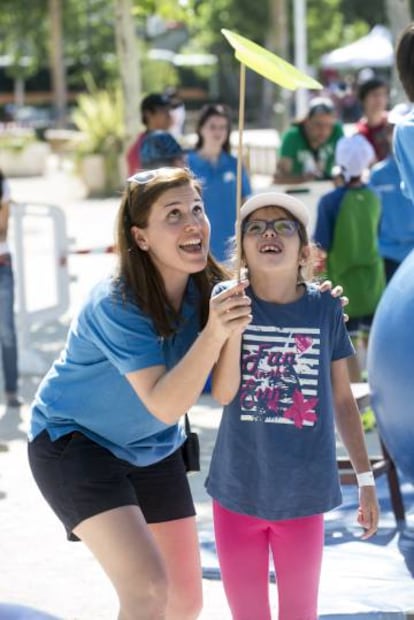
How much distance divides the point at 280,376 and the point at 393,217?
167 inches

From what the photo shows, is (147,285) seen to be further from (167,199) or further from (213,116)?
(213,116)

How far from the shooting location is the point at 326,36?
1903 inches

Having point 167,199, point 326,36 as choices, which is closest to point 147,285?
point 167,199

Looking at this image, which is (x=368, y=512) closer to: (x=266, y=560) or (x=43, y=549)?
(x=266, y=560)

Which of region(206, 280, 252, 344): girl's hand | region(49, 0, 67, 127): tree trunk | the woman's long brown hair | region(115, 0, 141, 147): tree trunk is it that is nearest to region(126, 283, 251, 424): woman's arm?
region(206, 280, 252, 344): girl's hand

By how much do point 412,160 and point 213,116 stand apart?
403 cm

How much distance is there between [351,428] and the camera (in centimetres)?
401

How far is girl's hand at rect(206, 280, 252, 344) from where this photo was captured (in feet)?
11.5

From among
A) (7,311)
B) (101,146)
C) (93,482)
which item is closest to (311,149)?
(7,311)

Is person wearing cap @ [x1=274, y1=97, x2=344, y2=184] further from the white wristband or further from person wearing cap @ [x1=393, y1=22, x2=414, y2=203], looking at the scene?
the white wristband

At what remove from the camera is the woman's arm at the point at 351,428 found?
13.1 ft

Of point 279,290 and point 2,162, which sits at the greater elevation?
point 279,290

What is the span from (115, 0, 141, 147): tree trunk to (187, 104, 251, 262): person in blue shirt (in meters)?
4.22

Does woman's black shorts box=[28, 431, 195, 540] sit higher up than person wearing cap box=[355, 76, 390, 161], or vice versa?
person wearing cap box=[355, 76, 390, 161]
